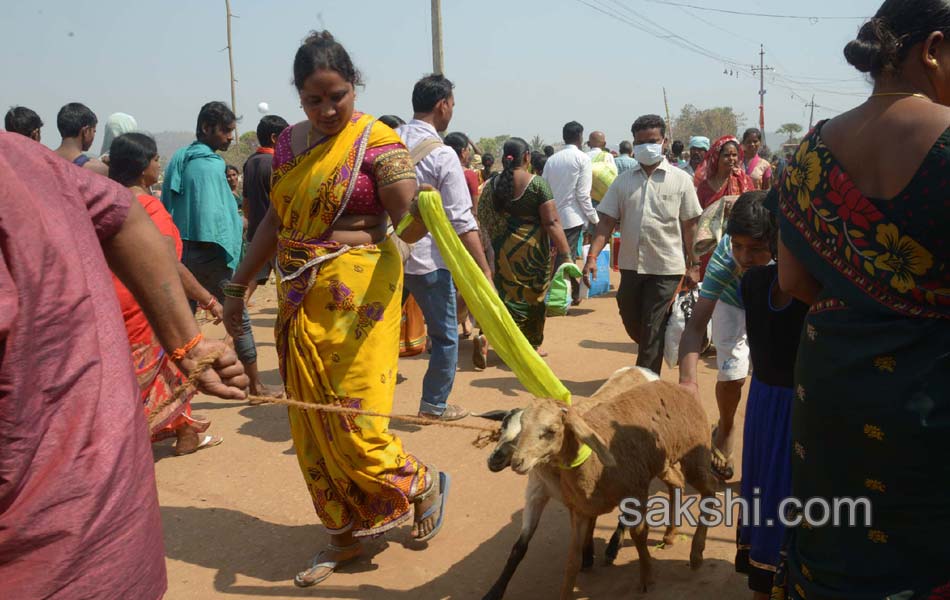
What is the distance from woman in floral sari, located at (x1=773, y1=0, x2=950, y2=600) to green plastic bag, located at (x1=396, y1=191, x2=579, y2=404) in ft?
4.42

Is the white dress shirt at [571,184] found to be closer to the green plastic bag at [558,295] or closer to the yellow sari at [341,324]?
the green plastic bag at [558,295]

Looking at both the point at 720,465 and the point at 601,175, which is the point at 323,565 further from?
the point at 601,175

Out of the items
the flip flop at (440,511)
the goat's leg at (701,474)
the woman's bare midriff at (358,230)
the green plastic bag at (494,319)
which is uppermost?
the woman's bare midriff at (358,230)

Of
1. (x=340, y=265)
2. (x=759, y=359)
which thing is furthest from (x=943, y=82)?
(x=340, y=265)

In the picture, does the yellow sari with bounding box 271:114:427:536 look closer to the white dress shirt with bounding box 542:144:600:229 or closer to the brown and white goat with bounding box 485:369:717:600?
the brown and white goat with bounding box 485:369:717:600

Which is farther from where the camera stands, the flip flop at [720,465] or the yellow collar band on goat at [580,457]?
the flip flop at [720,465]

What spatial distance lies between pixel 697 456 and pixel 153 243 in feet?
9.63

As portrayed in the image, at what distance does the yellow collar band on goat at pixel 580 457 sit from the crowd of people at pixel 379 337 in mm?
588

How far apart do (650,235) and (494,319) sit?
10.6 feet

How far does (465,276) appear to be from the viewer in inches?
145

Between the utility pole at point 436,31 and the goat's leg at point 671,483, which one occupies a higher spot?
the utility pole at point 436,31

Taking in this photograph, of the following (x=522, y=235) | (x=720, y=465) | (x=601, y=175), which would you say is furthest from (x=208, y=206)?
(x=601, y=175)

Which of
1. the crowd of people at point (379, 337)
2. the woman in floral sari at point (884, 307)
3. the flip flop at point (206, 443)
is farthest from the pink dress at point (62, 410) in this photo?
the flip flop at point (206, 443)

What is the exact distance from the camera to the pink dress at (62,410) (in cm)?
160
